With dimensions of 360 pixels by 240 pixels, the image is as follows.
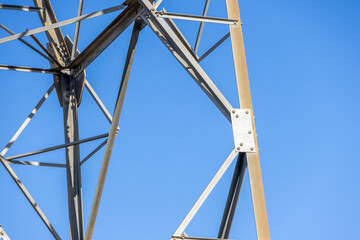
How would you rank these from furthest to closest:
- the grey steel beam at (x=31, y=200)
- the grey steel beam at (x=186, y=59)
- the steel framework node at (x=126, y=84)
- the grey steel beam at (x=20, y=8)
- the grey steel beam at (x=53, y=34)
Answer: the grey steel beam at (x=53, y=34), the grey steel beam at (x=31, y=200), the grey steel beam at (x=20, y=8), the grey steel beam at (x=186, y=59), the steel framework node at (x=126, y=84)

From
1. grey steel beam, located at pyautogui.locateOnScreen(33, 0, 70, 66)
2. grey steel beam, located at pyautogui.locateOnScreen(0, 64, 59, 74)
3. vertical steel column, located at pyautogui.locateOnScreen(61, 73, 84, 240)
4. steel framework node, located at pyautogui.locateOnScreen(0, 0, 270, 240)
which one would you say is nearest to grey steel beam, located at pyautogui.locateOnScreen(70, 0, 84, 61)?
steel framework node, located at pyautogui.locateOnScreen(0, 0, 270, 240)

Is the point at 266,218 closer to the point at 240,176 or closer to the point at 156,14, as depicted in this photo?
the point at 240,176

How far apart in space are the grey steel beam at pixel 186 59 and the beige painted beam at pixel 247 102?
35 centimetres

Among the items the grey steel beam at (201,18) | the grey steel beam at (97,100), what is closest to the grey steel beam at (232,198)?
the grey steel beam at (201,18)

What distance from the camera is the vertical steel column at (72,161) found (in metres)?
12.0

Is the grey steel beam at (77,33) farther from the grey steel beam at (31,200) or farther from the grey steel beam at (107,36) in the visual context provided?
the grey steel beam at (31,200)

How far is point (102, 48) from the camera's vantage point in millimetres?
11672

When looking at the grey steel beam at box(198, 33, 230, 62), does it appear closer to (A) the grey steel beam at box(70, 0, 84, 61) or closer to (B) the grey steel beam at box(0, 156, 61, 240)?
(A) the grey steel beam at box(70, 0, 84, 61)

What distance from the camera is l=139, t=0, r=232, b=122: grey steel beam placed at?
8.70 m

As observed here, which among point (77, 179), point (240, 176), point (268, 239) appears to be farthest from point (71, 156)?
point (268, 239)

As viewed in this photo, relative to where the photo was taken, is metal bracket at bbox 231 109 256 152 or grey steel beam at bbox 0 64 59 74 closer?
metal bracket at bbox 231 109 256 152

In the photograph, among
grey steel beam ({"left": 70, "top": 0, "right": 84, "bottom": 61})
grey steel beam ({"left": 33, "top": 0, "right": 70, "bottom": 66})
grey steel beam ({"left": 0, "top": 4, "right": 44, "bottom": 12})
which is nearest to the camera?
grey steel beam ({"left": 0, "top": 4, "right": 44, "bottom": 12})

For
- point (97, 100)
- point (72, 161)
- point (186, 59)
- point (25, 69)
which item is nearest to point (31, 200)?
point (72, 161)

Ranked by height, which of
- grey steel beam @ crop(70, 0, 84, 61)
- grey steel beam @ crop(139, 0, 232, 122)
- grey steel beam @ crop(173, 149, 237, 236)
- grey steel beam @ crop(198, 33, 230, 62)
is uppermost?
grey steel beam @ crop(70, 0, 84, 61)
